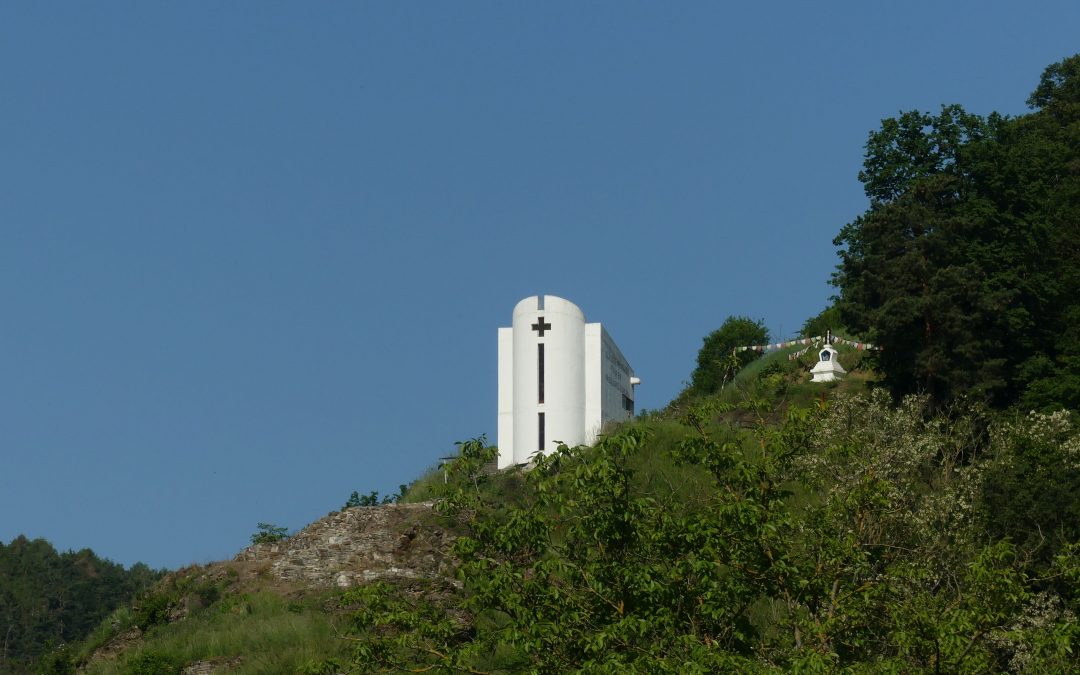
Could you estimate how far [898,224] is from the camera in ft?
161

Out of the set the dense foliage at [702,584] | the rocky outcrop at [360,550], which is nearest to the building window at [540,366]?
the rocky outcrop at [360,550]

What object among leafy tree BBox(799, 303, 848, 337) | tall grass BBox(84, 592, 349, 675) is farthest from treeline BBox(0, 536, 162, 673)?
tall grass BBox(84, 592, 349, 675)

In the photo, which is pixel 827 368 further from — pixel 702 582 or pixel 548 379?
pixel 702 582

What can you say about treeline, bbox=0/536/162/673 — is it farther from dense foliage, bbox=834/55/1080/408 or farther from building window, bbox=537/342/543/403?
dense foliage, bbox=834/55/1080/408

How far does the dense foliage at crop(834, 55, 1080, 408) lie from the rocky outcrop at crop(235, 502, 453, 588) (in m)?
17.2

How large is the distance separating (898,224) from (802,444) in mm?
31254

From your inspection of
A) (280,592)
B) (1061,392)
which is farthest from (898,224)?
(280,592)

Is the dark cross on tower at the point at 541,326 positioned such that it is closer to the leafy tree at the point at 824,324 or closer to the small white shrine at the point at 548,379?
the small white shrine at the point at 548,379

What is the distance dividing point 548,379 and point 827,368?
49.0 ft

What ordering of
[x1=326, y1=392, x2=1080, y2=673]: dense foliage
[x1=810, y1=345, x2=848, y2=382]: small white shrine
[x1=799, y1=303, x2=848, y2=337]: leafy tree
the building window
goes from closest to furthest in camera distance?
[x1=326, y1=392, x2=1080, y2=673]: dense foliage < the building window < [x1=810, y1=345, x2=848, y2=382]: small white shrine < [x1=799, y1=303, x2=848, y2=337]: leafy tree

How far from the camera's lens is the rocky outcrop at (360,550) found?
142ft

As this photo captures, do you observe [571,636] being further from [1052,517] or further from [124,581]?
[124,581]

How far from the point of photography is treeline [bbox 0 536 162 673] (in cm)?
12244

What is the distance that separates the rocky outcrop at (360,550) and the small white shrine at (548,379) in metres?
5.75
